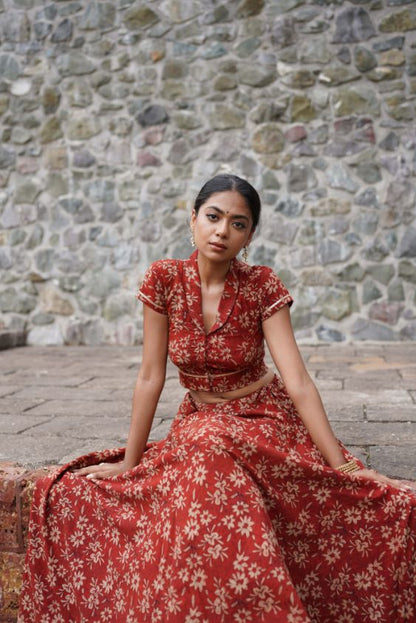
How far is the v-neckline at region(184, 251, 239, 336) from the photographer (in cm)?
194

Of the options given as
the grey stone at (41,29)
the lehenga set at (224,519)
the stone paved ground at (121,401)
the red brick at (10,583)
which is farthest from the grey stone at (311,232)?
the red brick at (10,583)

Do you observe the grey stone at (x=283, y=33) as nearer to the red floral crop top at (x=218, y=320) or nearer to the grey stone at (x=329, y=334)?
the grey stone at (x=329, y=334)

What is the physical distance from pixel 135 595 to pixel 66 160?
511 centimetres

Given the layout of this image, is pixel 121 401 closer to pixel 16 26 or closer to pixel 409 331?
pixel 409 331

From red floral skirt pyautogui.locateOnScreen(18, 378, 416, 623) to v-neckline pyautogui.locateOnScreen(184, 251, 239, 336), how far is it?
25 cm

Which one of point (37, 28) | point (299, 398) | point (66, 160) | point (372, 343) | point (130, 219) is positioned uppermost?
point (37, 28)

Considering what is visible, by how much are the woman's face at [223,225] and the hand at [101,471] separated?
2.22 feet

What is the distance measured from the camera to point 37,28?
6113 millimetres

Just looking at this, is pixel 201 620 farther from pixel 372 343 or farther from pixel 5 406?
pixel 372 343

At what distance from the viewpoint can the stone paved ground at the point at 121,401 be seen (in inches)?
98.0

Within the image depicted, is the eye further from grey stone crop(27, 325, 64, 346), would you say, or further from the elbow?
grey stone crop(27, 325, 64, 346)

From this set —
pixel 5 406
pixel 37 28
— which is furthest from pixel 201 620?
pixel 37 28

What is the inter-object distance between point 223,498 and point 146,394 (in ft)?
1.76

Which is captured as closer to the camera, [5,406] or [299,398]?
[299,398]
